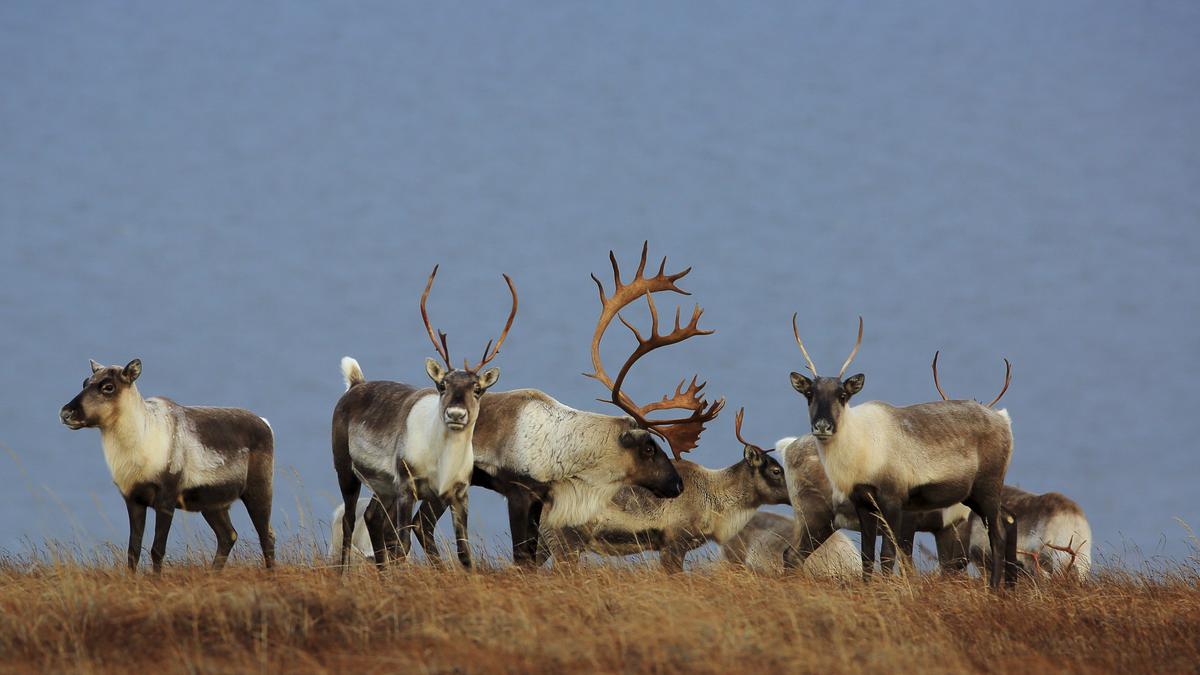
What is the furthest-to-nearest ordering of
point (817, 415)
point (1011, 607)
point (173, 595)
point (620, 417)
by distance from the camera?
point (620, 417) → point (817, 415) → point (1011, 607) → point (173, 595)

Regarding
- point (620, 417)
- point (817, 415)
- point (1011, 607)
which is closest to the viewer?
point (1011, 607)

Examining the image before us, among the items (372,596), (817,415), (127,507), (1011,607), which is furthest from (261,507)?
(1011,607)

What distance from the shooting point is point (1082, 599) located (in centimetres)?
1055

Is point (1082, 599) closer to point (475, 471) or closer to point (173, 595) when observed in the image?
point (475, 471)

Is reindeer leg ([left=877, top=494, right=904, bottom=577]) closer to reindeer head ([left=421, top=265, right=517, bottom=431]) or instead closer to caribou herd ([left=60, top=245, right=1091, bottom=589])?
caribou herd ([left=60, top=245, right=1091, bottom=589])

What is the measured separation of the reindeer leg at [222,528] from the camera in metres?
12.2

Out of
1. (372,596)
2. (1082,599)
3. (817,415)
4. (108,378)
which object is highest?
(108,378)

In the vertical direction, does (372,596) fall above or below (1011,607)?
above

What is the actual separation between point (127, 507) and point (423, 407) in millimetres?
2579

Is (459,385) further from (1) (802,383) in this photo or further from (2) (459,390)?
(1) (802,383)

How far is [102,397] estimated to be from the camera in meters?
10.9

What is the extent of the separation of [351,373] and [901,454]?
17.0 feet

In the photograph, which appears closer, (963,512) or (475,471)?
(475,471)

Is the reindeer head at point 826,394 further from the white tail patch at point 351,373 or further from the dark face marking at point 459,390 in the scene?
the white tail patch at point 351,373
